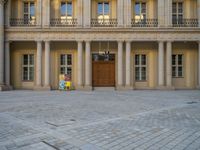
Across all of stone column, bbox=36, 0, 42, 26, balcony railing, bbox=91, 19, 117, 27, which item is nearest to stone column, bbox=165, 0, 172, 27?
balcony railing, bbox=91, 19, 117, 27

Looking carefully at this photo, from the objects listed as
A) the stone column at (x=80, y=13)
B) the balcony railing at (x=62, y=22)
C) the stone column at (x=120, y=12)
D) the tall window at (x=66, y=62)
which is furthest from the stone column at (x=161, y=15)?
the tall window at (x=66, y=62)

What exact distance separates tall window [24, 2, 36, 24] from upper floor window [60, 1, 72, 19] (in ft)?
10.4

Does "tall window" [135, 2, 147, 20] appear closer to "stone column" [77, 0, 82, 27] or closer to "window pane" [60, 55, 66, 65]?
"stone column" [77, 0, 82, 27]

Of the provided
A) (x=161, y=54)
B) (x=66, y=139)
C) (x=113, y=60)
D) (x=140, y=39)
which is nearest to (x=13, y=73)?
(x=113, y=60)

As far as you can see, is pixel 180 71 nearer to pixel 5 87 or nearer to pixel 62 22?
pixel 62 22

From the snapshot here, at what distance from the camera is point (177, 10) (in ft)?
73.8

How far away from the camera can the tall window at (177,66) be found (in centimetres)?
2259

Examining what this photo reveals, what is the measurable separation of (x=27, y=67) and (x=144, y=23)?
547 inches

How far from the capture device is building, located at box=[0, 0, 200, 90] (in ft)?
68.0

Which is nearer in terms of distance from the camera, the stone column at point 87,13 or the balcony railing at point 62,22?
the stone column at point 87,13

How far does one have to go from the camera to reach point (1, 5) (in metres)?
20.2

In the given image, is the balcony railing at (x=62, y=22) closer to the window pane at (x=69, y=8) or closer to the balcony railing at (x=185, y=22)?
the window pane at (x=69, y=8)

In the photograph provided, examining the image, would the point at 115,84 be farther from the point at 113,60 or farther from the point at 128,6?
the point at 128,6

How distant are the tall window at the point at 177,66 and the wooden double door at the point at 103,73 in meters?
6.78
